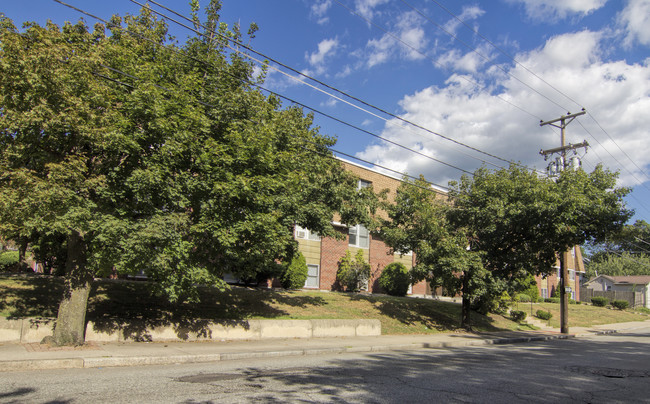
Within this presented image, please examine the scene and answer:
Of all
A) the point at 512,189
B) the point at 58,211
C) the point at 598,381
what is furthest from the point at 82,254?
the point at 512,189

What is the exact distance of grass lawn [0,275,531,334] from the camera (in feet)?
41.7

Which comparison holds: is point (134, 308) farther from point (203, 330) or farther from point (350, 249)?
point (350, 249)

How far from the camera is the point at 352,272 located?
26.2 m

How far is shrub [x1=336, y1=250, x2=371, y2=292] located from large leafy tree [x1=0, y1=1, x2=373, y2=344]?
1339cm

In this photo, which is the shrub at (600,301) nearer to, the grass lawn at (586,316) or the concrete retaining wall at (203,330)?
the grass lawn at (586,316)

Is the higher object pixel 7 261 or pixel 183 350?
pixel 7 261

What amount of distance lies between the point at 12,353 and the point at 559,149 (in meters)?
27.0

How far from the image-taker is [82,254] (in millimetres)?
11227

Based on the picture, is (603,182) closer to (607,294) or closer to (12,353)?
(12,353)

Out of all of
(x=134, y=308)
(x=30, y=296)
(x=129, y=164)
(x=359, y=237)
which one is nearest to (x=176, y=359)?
(x=134, y=308)

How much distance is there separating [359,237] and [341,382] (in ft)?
68.9

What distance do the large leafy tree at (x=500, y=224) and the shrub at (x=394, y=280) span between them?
21.8 feet

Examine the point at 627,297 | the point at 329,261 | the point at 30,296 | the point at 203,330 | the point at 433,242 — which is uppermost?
the point at 433,242

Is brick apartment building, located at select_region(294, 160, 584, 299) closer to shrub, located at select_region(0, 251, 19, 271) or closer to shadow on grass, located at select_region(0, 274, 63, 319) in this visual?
shadow on grass, located at select_region(0, 274, 63, 319)
